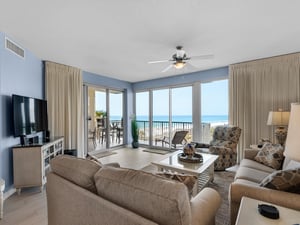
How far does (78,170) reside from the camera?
1285 mm

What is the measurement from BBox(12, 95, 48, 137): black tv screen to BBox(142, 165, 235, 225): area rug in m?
2.41

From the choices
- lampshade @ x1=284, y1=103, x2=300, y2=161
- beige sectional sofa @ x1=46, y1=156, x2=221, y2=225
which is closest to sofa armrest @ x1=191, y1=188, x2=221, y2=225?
beige sectional sofa @ x1=46, y1=156, x2=221, y2=225

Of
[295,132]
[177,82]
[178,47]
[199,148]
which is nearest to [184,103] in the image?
[177,82]

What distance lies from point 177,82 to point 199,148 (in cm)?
236

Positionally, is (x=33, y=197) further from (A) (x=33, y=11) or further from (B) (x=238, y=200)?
(B) (x=238, y=200)

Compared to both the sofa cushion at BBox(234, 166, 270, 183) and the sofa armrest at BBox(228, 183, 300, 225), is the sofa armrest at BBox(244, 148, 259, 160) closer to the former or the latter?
the sofa cushion at BBox(234, 166, 270, 183)

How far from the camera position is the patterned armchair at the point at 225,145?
143 inches

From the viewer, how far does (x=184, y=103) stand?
5652mm

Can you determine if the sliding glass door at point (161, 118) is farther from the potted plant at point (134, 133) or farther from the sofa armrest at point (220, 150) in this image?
the sofa armrest at point (220, 150)

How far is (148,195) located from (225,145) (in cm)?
343

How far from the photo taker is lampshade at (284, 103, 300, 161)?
922mm

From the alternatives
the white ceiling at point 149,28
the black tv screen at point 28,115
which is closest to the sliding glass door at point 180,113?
the white ceiling at point 149,28

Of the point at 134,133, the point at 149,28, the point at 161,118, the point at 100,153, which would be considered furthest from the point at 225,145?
the point at 100,153

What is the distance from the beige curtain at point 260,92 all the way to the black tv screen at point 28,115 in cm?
444
